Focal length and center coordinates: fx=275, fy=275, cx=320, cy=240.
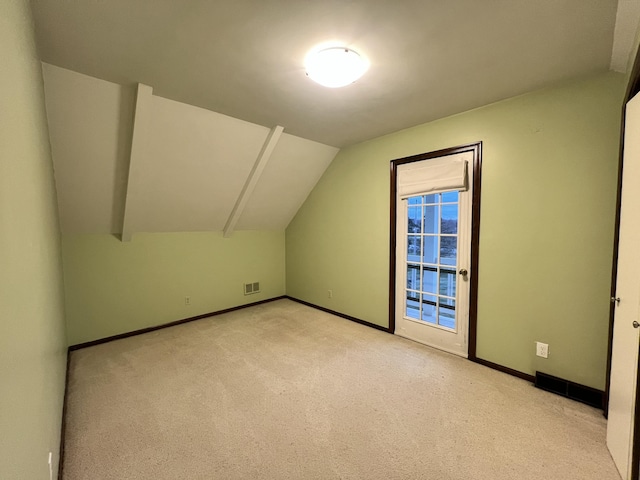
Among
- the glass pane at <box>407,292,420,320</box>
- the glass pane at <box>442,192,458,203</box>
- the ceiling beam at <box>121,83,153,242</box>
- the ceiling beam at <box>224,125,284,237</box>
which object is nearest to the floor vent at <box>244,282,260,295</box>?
the ceiling beam at <box>224,125,284,237</box>

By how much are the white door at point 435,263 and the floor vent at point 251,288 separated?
2.32 metres

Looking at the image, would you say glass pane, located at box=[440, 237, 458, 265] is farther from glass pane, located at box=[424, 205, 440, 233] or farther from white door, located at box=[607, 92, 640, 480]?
white door, located at box=[607, 92, 640, 480]

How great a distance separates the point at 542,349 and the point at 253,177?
3.32 meters

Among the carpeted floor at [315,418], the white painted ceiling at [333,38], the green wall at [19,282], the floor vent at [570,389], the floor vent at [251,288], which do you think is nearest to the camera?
the green wall at [19,282]

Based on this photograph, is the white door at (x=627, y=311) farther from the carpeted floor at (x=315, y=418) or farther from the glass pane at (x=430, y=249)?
the glass pane at (x=430, y=249)

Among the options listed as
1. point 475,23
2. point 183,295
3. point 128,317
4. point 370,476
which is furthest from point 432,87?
point 128,317

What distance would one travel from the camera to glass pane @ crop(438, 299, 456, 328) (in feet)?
9.25

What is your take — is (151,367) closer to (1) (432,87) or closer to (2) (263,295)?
(2) (263,295)

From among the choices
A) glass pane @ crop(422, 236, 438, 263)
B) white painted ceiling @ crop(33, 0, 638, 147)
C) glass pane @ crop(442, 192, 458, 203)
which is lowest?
glass pane @ crop(422, 236, 438, 263)

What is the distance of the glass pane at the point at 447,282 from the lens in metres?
2.81

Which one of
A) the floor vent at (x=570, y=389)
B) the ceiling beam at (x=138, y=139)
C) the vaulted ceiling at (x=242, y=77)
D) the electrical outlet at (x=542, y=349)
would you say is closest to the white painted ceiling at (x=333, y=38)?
the vaulted ceiling at (x=242, y=77)

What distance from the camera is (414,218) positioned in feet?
10.2

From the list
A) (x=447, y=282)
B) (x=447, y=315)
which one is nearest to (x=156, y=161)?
(x=447, y=282)

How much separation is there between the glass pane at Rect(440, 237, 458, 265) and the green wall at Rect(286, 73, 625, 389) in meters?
0.26
